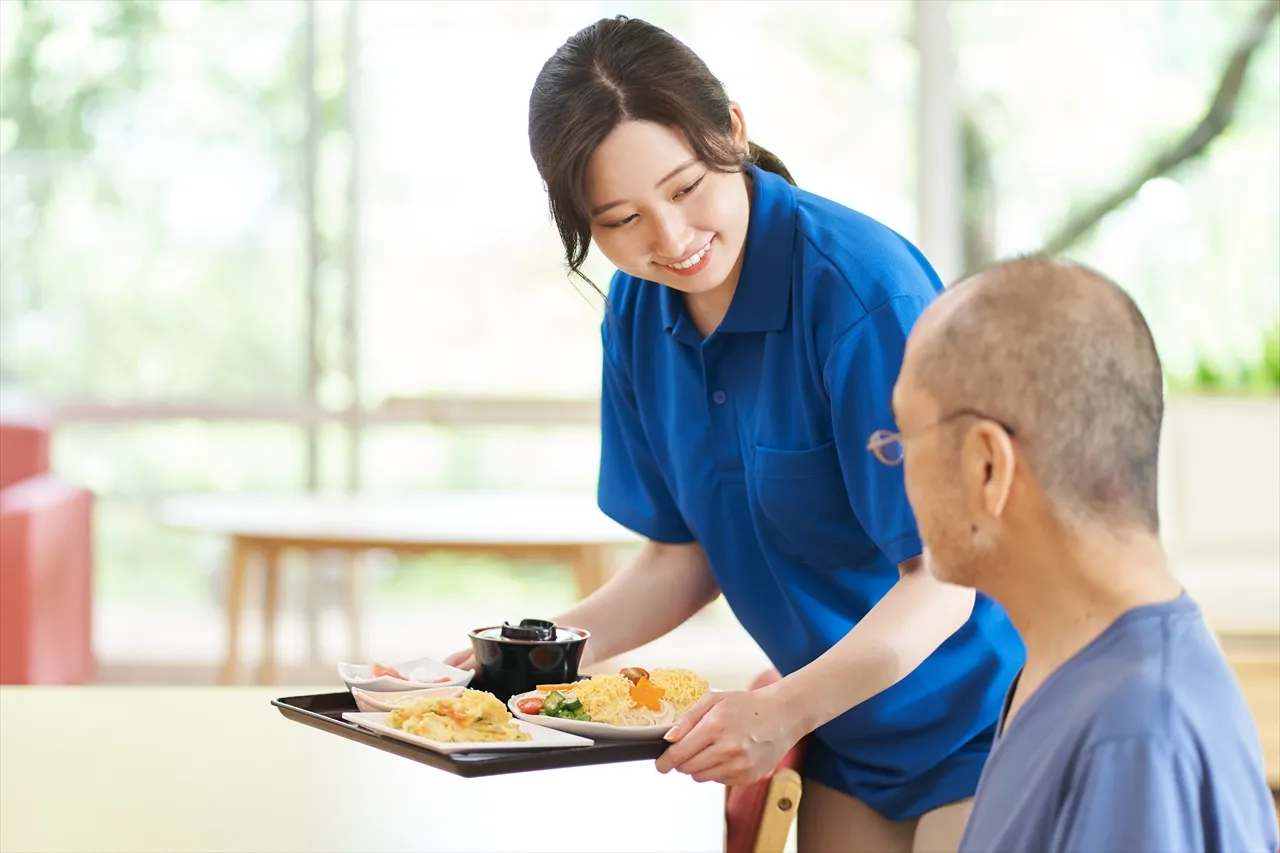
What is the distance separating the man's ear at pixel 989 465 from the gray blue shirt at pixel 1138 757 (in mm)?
109

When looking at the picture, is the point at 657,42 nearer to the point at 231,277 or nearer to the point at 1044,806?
the point at 1044,806

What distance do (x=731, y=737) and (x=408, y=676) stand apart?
16.1 inches

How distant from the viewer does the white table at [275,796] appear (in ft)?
4.71

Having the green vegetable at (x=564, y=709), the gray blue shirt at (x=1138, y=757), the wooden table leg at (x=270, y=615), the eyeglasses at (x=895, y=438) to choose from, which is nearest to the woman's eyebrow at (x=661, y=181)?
the eyeglasses at (x=895, y=438)

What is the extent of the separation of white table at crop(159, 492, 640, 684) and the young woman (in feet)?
6.18

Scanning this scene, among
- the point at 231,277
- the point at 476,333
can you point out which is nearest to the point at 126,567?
the point at 231,277

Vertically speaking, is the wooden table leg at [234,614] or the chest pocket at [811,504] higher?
the chest pocket at [811,504]

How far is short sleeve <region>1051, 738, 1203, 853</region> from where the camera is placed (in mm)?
843

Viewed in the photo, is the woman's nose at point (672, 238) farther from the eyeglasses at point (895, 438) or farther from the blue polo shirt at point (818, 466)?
the eyeglasses at point (895, 438)

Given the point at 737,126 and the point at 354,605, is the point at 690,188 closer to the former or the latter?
the point at 737,126

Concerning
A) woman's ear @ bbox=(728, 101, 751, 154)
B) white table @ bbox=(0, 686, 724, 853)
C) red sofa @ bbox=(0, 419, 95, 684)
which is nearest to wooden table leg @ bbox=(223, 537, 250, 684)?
red sofa @ bbox=(0, 419, 95, 684)

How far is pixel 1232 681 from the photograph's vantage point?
0.93 m

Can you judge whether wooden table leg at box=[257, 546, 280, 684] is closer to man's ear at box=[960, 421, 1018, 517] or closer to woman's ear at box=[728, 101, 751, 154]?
woman's ear at box=[728, 101, 751, 154]

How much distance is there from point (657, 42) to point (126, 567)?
4209 millimetres
